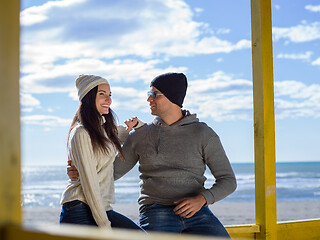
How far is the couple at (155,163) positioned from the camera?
254 centimetres

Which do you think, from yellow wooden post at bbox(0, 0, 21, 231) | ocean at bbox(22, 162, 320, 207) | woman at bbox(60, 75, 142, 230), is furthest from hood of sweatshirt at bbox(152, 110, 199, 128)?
ocean at bbox(22, 162, 320, 207)

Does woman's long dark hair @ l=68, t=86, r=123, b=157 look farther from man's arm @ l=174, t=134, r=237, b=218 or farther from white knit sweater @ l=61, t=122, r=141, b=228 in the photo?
man's arm @ l=174, t=134, r=237, b=218

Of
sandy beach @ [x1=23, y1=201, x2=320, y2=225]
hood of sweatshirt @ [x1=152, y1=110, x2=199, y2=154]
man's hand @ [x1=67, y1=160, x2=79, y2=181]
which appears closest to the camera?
man's hand @ [x1=67, y1=160, x2=79, y2=181]

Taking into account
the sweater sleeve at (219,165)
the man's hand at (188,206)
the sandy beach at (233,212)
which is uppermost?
the sweater sleeve at (219,165)

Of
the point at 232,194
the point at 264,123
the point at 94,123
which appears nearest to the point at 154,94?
the point at 94,123

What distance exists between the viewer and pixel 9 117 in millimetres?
1056

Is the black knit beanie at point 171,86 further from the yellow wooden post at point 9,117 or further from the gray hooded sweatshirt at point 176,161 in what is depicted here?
the yellow wooden post at point 9,117

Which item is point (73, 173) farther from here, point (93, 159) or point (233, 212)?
point (233, 212)

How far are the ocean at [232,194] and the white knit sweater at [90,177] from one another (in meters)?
10.4

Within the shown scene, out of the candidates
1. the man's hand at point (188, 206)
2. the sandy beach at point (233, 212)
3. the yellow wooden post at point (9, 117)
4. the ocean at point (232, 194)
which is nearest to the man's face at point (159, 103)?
the man's hand at point (188, 206)

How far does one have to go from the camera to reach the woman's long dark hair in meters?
2.62

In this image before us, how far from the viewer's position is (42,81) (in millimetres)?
21938

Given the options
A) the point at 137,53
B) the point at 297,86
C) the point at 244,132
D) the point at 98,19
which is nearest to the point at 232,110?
the point at 244,132

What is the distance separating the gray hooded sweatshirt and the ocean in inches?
398
